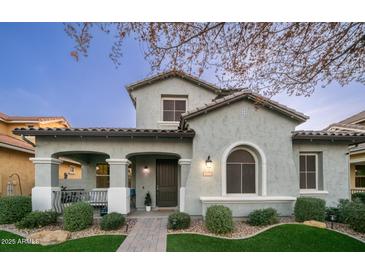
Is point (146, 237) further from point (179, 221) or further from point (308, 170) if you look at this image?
point (308, 170)

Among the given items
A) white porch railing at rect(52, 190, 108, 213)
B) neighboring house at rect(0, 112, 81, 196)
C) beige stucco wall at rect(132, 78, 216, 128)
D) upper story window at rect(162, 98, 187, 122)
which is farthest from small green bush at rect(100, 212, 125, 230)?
upper story window at rect(162, 98, 187, 122)

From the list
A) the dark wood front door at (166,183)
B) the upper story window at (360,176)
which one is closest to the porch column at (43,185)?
the dark wood front door at (166,183)

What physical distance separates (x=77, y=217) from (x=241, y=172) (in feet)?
19.4

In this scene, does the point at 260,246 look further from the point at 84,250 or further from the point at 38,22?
the point at 38,22

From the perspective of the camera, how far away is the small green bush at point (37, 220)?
6.88m

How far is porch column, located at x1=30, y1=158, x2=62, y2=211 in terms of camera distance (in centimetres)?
775

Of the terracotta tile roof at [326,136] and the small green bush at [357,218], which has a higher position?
the terracotta tile roof at [326,136]

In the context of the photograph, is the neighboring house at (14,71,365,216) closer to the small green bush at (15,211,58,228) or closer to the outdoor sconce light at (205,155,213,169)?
the outdoor sconce light at (205,155,213,169)

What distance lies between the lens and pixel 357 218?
6598mm

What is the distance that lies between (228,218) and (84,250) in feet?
13.3

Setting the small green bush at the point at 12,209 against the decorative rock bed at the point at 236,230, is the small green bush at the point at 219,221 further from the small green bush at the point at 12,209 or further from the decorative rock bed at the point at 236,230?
the small green bush at the point at 12,209

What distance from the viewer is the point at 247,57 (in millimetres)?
5102

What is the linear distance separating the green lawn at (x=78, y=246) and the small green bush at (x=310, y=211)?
19.3ft
